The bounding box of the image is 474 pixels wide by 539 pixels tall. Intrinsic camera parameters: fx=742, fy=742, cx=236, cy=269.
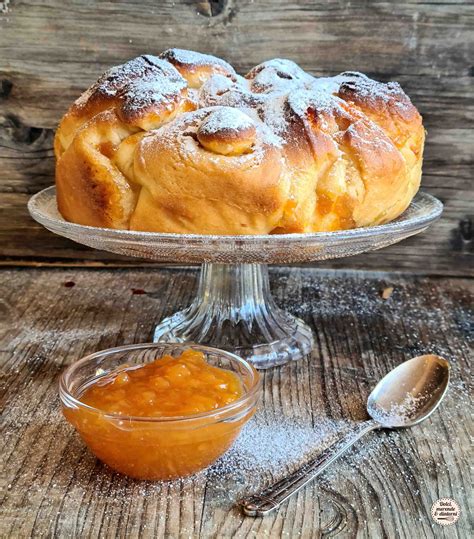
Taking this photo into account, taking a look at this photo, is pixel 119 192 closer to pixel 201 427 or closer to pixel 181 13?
pixel 201 427

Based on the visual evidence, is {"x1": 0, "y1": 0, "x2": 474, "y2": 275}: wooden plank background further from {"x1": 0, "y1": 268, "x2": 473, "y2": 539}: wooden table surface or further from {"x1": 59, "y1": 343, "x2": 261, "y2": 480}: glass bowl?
{"x1": 59, "y1": 343, "x2": 261, "y2": 480}: glass bowl

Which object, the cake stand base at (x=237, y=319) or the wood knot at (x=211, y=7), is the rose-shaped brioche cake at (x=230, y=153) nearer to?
the cake stand base at (x=237, y=319)

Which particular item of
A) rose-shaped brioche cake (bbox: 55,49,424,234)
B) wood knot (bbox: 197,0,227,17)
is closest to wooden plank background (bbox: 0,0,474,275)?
wood knot (bbox: 197,0,227,17)

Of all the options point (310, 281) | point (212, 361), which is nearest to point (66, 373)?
point (212, 361)

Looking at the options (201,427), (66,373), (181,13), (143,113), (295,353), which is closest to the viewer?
(201,427)

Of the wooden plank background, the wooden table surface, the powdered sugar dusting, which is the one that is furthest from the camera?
the wooden plank background

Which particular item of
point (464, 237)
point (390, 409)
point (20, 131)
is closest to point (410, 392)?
point (390, 409)

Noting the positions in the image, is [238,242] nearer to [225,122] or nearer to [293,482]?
[225,122]
